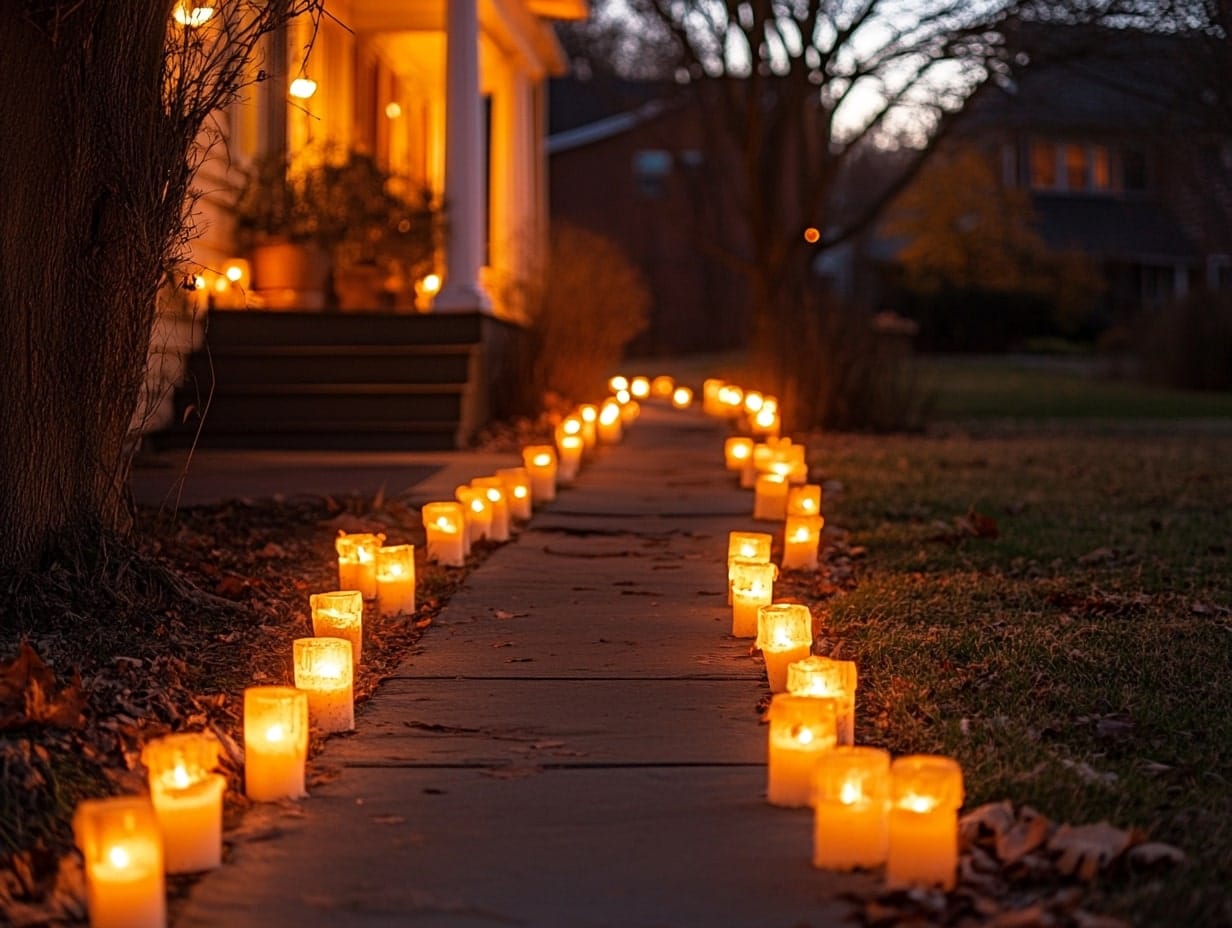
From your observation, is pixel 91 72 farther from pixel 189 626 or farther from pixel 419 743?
pixel 419 743

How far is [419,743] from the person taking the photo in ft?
12.7

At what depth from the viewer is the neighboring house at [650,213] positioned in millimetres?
34781

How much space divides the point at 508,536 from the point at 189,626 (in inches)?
96.8

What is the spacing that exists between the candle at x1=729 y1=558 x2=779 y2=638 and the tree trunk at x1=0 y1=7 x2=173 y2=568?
2.01m

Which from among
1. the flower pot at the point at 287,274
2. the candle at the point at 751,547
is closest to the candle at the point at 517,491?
the candle at the point at 751,547

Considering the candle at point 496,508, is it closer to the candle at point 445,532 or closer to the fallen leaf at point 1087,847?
the candle at point 445,532

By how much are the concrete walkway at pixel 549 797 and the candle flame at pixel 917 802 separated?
180 millimetres

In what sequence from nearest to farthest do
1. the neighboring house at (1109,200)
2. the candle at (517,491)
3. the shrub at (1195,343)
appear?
the candle at (517,491)
the shrub at (1195,343)
the neighboring house at (1109,200)

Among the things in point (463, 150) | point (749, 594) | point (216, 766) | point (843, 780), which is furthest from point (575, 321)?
point (843, 780)

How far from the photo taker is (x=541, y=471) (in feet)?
27.8

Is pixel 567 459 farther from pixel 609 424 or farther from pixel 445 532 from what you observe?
pixel 445 532

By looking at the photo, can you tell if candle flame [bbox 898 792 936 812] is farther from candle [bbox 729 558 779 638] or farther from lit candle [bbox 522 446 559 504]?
lit candle [bbox 522 446 559 504]

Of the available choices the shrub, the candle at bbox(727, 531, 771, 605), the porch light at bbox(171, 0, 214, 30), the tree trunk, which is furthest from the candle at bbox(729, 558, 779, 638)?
the shrub

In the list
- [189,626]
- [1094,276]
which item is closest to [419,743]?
[189,626]
